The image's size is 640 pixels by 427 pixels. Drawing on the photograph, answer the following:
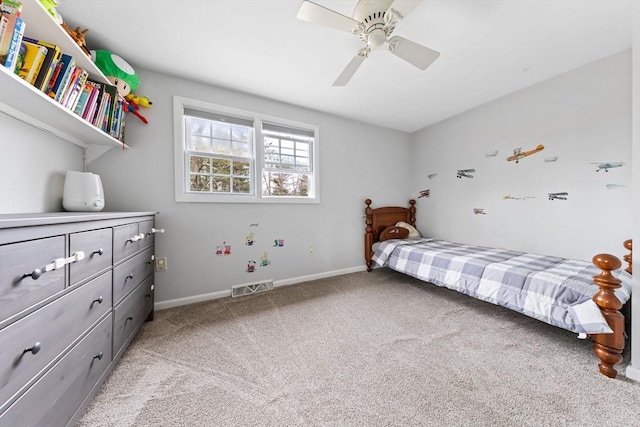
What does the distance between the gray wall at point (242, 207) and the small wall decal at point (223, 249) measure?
0.04m

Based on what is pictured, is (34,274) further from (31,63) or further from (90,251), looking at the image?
(31,63)

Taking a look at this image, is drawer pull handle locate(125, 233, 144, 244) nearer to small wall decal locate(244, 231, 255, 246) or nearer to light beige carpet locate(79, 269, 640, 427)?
light beige carpet locate(79, 269, 640, 427)

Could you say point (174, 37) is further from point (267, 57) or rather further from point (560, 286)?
point (560, 286)

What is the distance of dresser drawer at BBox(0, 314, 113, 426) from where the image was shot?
0.65 meters

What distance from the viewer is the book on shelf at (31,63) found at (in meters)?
1.01

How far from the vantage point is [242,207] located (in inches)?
94.5

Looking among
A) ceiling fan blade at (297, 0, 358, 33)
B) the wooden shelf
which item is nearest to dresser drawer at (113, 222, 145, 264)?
the wooden shelf

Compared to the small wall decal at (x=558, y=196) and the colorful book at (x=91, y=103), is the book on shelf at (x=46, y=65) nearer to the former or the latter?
the colorful book at (x=91, y=103)

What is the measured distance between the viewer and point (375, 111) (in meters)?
2.91

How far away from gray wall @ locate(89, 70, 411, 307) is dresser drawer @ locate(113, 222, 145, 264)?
658 millimetres

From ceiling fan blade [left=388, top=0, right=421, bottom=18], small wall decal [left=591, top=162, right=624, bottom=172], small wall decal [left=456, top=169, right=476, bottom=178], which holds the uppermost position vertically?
ceiling fan blade [left=388, top=0, right=421, bottom=18]

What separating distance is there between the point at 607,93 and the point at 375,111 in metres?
2.09

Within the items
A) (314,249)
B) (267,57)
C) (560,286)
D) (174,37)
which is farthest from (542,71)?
(174,37)

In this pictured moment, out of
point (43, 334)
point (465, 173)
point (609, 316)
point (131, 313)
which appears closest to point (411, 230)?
point (465, 173)
